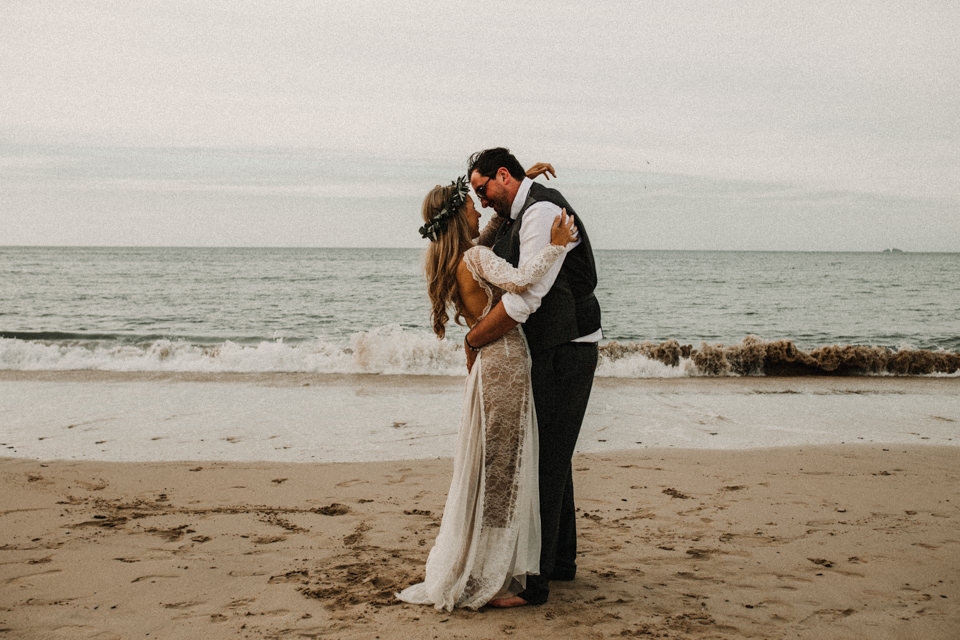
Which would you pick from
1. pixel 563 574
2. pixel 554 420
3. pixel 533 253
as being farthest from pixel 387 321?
pixel 533 253

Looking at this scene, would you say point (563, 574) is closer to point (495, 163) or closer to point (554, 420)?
point (554, 420)

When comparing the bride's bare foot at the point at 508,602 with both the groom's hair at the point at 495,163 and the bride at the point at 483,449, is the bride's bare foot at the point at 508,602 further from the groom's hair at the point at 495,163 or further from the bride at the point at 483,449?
the groom's hair at the point at 495,163

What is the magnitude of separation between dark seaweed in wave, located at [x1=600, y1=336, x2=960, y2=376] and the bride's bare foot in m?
10.6

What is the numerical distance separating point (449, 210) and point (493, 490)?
1.26 meters

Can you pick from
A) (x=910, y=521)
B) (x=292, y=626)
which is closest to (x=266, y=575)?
(x=292, y=626)

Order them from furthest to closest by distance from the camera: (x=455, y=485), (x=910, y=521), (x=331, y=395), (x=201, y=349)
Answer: (x=201, y=349) < (x=331, y=395) < (x=910, y=521) < (x=455, y=485)

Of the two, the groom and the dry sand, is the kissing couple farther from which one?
the dry sand

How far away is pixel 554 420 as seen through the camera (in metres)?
3.47

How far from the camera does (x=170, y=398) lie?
9.77 meters

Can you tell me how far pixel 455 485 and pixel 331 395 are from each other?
6.87 meters

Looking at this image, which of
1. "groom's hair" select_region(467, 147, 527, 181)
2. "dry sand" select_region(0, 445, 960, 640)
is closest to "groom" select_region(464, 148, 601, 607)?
"groom's hair" select_region(467, 147, 527, 181)

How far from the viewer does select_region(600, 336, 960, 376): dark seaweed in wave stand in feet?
43.5

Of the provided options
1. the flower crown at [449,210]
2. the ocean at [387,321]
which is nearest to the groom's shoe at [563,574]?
the flower crown at [449,210]

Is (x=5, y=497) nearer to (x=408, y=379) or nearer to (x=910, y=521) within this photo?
(x=910, y=521)
